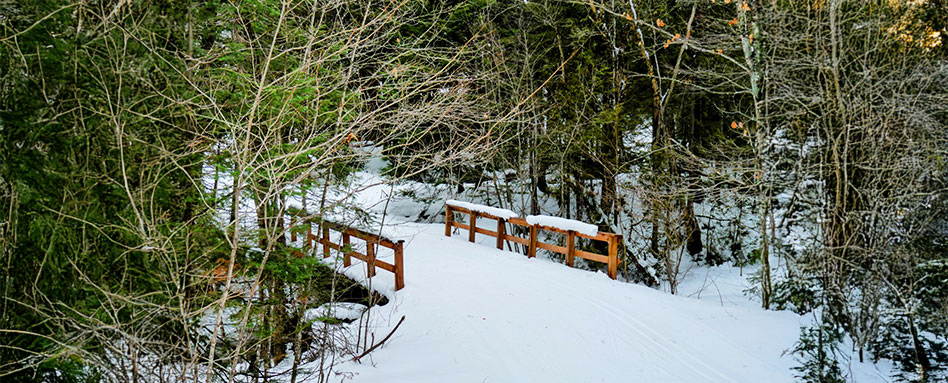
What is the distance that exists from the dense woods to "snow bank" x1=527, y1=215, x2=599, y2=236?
2.17 metres

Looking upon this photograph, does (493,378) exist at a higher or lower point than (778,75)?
lower

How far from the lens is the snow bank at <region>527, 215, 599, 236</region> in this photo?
308 inches

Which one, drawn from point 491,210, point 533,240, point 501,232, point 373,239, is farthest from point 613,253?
point 373,239

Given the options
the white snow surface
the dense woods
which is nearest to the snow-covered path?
the white snow surface

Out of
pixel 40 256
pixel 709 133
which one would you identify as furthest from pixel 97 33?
pixel 709 133

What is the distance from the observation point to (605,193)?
38.8ft

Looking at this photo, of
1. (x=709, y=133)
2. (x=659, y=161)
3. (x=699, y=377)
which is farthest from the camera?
(x=709, y=133)

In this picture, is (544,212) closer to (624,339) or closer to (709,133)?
(709,133)

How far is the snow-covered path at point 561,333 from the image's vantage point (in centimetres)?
490

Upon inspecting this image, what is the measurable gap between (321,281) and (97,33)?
444 centimetres

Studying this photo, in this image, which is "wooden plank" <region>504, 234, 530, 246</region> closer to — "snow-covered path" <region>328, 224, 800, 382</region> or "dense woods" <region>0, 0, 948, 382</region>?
"snow-covered path" <region>328, 224, 800, 382</region>

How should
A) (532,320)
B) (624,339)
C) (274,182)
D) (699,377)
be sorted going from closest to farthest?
(274,182), (699,377), (624,339), (532,320)

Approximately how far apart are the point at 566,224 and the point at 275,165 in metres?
5.10

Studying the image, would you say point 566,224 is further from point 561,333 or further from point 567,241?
point 561,333
